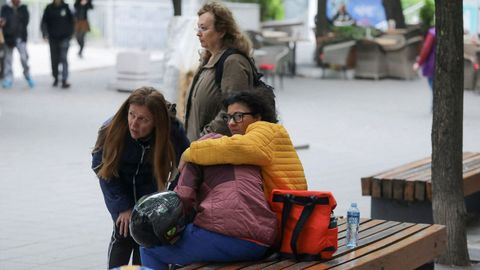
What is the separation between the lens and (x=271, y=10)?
37.7 m

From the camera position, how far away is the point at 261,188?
5.94 metres

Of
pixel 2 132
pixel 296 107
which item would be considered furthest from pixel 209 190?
pixel 296 107

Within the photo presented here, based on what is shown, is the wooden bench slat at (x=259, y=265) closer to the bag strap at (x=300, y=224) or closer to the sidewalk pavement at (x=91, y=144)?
the bag strap at (x=300, y=224)

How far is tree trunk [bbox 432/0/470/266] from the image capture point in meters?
8.13

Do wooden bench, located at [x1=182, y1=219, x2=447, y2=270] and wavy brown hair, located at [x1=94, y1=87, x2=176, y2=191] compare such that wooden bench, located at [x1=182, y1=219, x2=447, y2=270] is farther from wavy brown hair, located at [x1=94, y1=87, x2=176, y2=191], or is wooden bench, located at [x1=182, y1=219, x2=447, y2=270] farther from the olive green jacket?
the olive green jacket

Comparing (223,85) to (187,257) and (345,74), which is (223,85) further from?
(345,74)

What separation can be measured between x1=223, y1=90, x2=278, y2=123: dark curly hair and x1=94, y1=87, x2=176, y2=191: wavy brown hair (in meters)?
0.37

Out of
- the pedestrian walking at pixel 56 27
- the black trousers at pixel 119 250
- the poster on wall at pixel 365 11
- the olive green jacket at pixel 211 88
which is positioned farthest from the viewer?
the poster on wall at pixel 365 11

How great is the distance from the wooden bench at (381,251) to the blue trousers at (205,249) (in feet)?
0.13

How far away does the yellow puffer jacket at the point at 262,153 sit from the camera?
19.0ft

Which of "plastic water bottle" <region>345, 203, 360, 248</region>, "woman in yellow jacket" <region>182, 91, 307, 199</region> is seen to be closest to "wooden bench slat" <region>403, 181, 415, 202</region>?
"plastic water bottle" <region>345, 203, 360, 248</region>

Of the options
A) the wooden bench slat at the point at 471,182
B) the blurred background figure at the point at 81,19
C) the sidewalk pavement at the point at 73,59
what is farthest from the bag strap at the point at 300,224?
the blurred background figure at the point at 81,19

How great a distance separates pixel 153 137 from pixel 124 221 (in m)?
0.47

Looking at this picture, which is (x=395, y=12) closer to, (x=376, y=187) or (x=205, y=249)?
(x=376, y=187)
